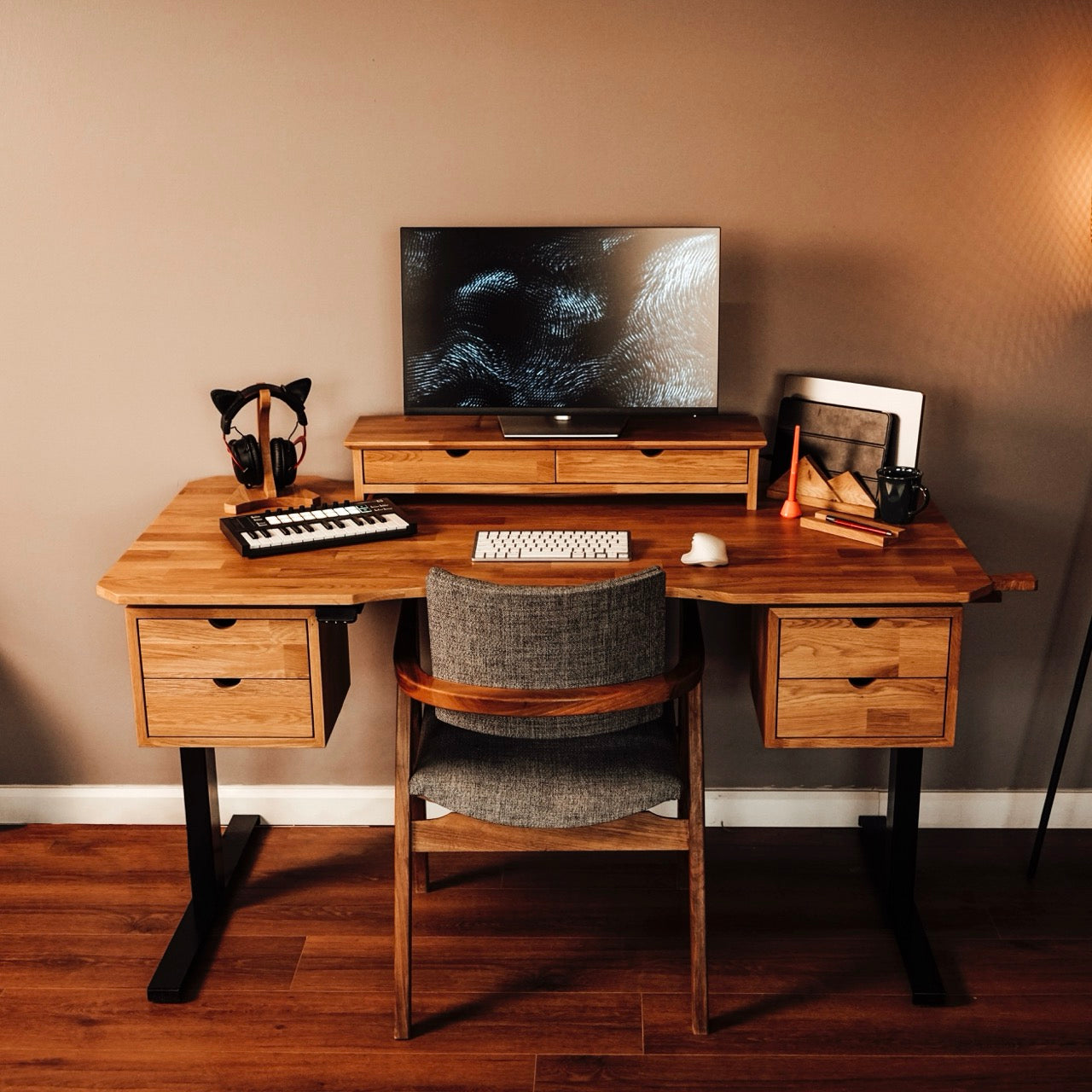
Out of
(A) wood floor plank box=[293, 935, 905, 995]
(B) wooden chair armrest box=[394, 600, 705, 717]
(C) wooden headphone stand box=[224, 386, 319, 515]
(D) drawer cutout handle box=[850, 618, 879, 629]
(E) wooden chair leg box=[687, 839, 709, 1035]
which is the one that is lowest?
(A) wood floor plank box=[293, 935, 905, 995]

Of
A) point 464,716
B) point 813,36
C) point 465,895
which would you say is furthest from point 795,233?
point 465,895

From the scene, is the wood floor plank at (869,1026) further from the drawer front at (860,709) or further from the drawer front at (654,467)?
the drawer front at (654,467)

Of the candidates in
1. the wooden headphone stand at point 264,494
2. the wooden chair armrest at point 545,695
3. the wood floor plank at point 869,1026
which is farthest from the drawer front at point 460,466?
the wood floor plank at point 869,1026

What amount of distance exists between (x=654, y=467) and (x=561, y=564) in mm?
365

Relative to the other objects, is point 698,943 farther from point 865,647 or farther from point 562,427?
point 562,427

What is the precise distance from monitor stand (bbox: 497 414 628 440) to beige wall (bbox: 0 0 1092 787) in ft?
0.96

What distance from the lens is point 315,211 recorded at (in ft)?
8.19

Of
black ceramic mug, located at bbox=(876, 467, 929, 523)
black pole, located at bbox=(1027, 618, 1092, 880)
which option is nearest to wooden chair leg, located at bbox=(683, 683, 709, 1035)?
black ceramic mug, located at bbox=(876, 467, 929, 523)

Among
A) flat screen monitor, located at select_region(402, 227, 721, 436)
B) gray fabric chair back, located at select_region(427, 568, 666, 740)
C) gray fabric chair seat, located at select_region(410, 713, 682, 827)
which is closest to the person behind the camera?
gray fabric chair back, located at select_region(427, 568, 666, 740)

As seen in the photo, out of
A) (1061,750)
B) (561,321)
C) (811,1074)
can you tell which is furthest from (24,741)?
(1061,750)

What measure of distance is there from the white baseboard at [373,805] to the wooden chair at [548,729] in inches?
24.2

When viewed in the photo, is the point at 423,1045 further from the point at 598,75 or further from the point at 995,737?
the point at 598,75

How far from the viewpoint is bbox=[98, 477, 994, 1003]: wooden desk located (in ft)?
6.72

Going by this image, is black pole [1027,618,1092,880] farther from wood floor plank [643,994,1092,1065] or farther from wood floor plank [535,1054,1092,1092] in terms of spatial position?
wood floor plank [535,1054,1092,1092]
